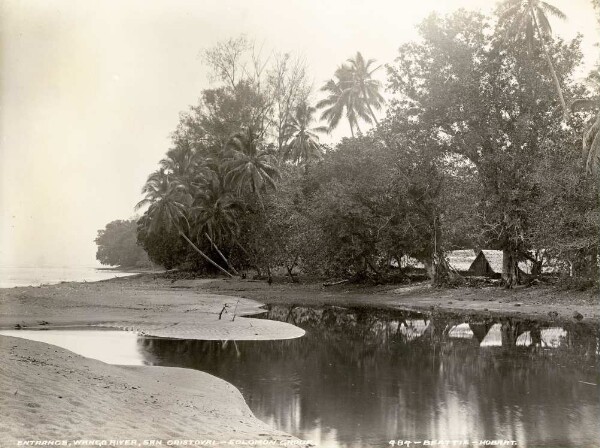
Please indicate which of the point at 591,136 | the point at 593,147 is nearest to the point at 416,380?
the point at 593,147

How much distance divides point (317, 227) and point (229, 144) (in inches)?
613

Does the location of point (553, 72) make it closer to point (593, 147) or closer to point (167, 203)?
point (593, 147)

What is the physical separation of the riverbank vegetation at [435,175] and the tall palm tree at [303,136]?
13.6 ft

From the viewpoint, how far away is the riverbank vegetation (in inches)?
1150

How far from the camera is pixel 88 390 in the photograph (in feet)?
29.5

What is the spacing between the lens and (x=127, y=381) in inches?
423

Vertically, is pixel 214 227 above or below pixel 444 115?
below

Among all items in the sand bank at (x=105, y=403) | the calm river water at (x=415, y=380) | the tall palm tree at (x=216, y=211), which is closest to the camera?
the sand bank at (x=105, y=403)

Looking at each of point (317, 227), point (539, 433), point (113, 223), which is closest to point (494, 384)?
point (539, 433)

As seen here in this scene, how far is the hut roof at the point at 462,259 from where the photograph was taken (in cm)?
4456

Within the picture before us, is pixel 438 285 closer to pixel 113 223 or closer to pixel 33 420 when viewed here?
pixel 33 420

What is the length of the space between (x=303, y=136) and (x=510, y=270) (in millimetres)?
29076

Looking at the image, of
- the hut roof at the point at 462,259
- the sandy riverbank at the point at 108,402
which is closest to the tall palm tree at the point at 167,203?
the hut roof at the point at 462,259

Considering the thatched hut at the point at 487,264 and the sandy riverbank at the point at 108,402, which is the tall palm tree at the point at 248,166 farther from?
the sandy riverbank at the point at 108,402
